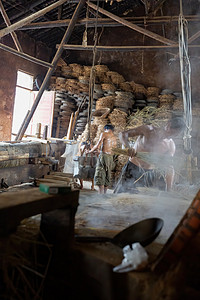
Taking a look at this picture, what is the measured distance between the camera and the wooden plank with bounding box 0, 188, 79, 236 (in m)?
1.47

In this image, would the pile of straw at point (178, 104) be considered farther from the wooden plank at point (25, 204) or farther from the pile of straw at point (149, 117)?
the wooden plank at point (25, 204)

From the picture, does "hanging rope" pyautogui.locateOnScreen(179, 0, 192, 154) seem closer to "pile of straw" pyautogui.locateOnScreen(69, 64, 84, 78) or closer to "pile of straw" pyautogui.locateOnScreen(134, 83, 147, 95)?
"pile of straw" pyautogui.locateOnScreen(134, 83, 147, 95)

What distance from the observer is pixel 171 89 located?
39.6 ft

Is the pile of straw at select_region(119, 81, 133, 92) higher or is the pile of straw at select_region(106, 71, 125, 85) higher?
the pile of straw at select_region(106, 71, 125, 85)

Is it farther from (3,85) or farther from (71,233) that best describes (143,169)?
(3,85)

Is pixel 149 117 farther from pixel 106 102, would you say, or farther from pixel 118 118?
pixel 106 102

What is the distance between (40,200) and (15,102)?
433 inches

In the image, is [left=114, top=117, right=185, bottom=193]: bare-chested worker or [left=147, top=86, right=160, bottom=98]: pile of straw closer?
[left=114, top=117, right=185, bottom=193]: bare-chested worker

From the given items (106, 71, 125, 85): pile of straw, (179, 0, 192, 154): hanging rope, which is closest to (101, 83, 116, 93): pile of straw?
(106, 71, 125, 85): pile of straw

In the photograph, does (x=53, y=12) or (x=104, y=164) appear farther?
(x=53, y=12)

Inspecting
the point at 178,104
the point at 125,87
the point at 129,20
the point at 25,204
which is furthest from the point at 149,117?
the point at 25,204

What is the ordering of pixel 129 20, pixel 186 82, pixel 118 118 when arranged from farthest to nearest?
1. pixel 118 118
2. pixel 129 20
3. pixel 186 82

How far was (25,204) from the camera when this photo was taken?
1613 millimetres

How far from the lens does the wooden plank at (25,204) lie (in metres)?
1.47
